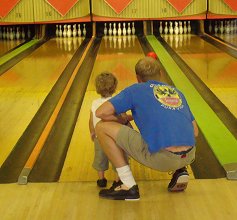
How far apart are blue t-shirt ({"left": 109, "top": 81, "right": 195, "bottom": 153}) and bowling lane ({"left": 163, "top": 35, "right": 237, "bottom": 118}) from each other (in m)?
1.59

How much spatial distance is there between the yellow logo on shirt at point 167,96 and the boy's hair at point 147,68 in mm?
74

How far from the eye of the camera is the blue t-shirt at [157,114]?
247 centimetres

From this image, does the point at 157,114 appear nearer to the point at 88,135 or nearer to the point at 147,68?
the point at 147,68

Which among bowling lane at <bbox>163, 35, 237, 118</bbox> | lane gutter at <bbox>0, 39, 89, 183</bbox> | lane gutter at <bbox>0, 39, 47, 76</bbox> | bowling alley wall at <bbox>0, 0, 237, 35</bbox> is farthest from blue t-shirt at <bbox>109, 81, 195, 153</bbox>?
bowling alley wall at <bbox>0, 0, 237, 35</bbox>

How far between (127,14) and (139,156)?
6.89 meters

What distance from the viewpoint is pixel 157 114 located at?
2484 millimetres

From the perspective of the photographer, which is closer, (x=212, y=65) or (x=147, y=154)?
(x=147, y=154)

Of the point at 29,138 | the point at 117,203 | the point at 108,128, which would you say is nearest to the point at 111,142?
the point at 108,128

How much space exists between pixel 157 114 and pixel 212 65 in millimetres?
3725

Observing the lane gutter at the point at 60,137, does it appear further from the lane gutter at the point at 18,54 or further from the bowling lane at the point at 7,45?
the bowling lane at the point at 7,45

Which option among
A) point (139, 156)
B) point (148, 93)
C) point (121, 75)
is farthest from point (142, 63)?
point (121, 75)

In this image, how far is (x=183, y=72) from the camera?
18.8 feet

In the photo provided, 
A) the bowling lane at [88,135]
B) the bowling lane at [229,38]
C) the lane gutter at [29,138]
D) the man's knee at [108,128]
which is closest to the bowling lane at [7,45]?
the bowling lane at [88,135]

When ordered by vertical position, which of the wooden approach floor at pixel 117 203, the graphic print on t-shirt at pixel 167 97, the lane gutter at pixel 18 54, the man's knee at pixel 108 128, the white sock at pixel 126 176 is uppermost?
the graphic print on t-shirt at pixel 167 97
